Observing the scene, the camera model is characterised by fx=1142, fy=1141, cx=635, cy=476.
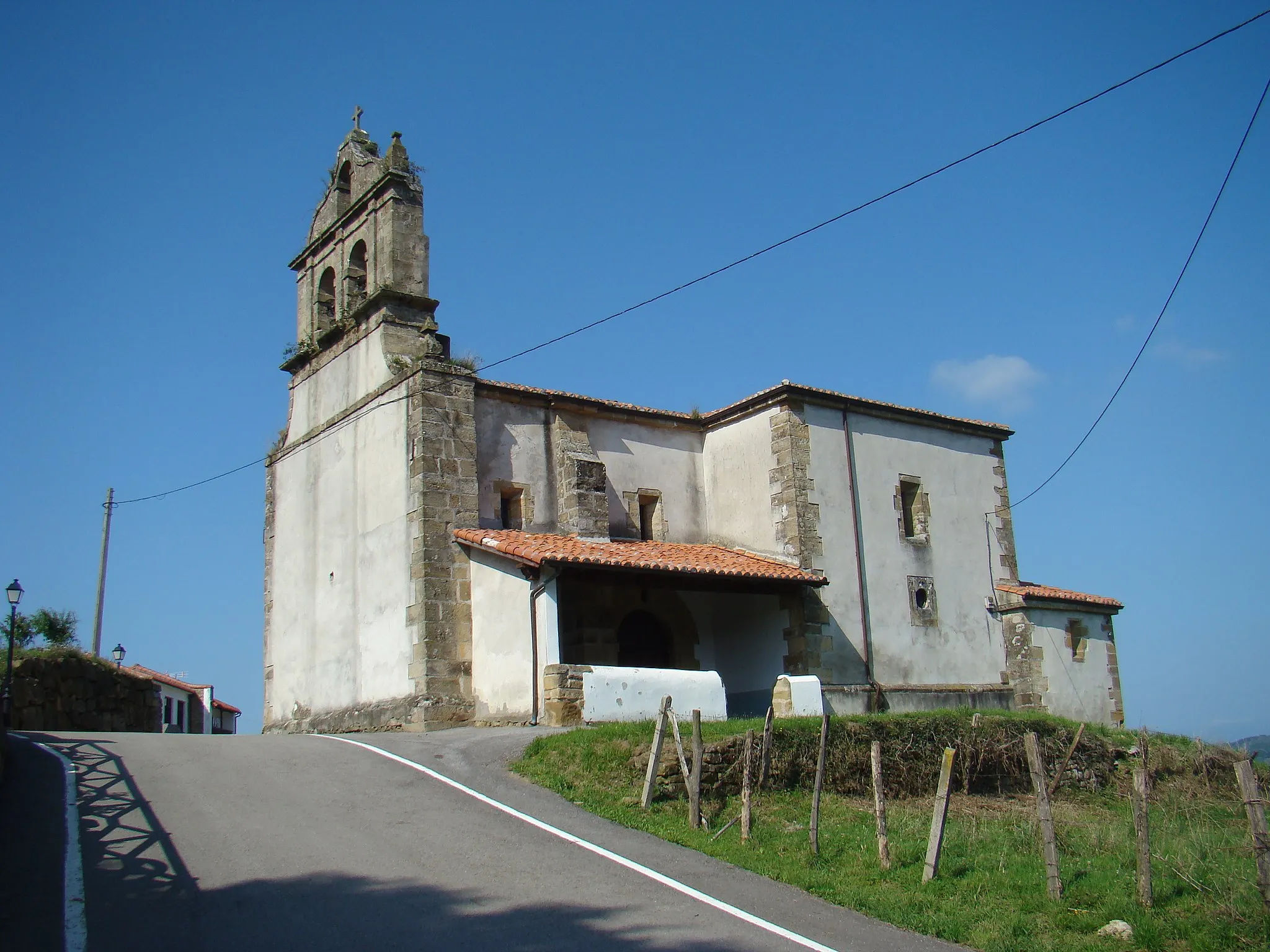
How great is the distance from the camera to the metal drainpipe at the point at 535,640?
1739 cm

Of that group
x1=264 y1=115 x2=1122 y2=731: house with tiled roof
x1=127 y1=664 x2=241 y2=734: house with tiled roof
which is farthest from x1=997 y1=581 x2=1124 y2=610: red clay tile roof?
x1=127 y1=664 x2=241 y2=734: house with tiled roof

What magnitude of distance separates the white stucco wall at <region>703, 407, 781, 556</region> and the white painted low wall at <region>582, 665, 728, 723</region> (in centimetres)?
525

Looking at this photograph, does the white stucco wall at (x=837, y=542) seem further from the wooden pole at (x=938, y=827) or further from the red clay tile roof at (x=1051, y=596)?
the wooden pole at (x=938, y=827)

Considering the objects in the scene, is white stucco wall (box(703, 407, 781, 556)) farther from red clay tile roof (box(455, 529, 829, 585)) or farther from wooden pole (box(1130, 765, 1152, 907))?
wooden pole (box(1130, 765, 1152, 907))

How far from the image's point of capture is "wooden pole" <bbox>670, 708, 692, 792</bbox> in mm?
Answer: 12365

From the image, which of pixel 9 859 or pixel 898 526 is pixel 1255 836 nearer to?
pixel 9 859

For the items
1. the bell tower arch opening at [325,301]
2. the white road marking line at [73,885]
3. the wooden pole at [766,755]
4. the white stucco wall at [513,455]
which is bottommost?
the white road marking line at [73,885]

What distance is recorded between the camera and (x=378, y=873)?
8.95 metres

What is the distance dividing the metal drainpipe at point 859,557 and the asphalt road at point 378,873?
10071 mm

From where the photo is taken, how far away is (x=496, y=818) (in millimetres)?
11023

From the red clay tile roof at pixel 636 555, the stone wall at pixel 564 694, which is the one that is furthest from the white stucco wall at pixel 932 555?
the stone wall at pixel 564 694

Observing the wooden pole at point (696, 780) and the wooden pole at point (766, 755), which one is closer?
the wooden pole at point (696, 780)

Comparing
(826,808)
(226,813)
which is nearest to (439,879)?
(226,813)

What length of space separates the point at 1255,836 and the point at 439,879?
604 cm
